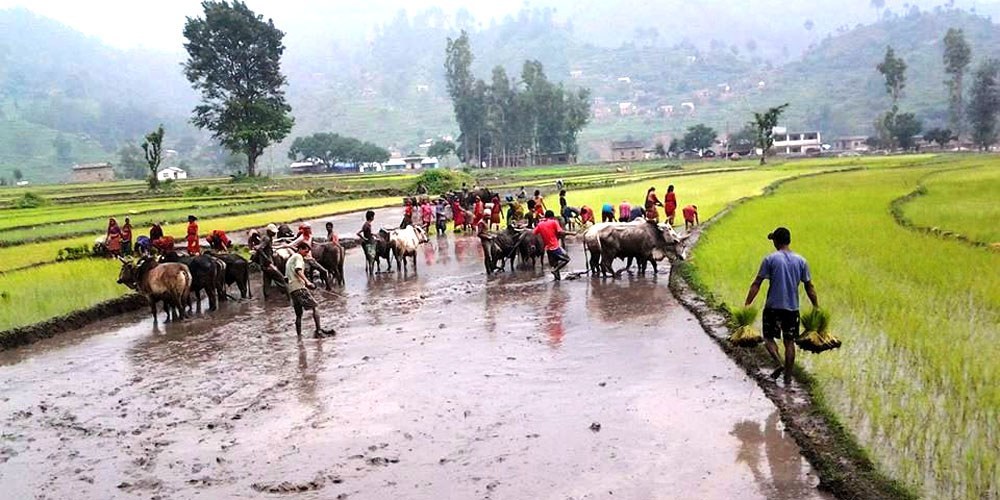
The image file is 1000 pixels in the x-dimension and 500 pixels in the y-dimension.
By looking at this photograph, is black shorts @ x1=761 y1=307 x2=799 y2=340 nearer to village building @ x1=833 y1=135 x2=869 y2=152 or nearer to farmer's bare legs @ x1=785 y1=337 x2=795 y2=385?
farmer's bare legs @ x1=785 y1=337 x2=795 y2=385

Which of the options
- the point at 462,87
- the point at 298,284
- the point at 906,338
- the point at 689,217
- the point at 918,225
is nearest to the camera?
the point at 906,338

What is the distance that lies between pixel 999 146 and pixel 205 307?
11404cm

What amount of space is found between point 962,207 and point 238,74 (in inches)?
2614

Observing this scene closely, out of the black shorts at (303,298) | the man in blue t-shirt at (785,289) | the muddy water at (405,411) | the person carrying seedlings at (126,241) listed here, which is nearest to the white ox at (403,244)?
the muddy water at (405,411)

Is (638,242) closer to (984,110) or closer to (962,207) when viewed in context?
(962,207)

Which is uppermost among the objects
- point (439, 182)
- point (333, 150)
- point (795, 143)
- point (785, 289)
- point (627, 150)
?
point (333, 150)

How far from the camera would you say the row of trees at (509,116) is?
359ft

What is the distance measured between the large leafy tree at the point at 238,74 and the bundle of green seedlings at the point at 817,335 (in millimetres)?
68750

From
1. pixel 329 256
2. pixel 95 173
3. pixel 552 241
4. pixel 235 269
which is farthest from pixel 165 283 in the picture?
pixel 95 173

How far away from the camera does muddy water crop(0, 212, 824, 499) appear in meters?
7.39

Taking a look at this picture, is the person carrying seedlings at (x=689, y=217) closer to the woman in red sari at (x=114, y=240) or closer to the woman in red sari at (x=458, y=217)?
the woman in red sari at (x=458, y=217)

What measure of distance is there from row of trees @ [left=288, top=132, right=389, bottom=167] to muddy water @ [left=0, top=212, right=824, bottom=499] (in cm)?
10857

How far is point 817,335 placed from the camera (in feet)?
28.9

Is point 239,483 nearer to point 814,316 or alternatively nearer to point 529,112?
point 814,316
